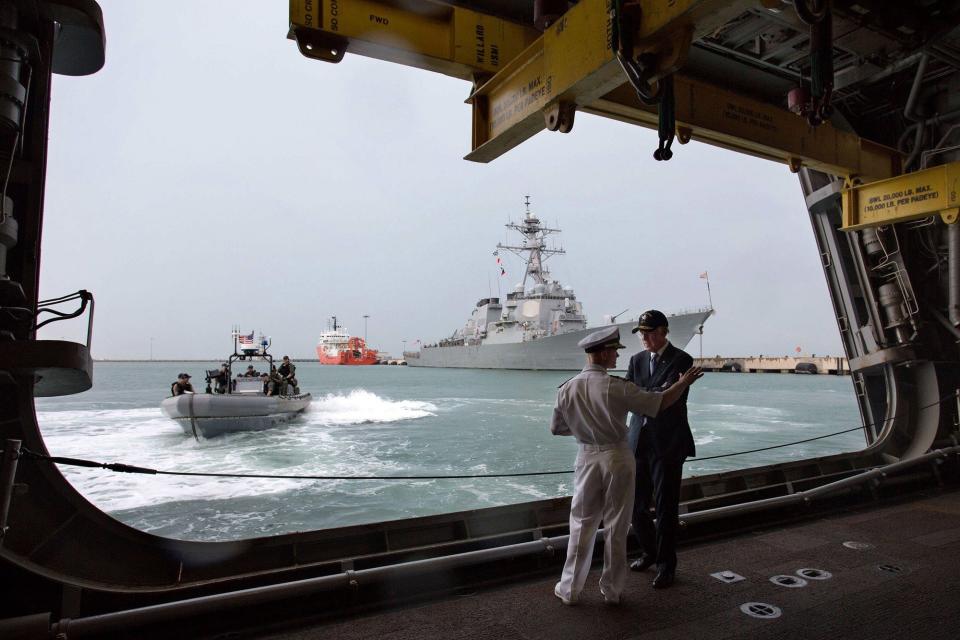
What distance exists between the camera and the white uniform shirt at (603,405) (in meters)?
2.63

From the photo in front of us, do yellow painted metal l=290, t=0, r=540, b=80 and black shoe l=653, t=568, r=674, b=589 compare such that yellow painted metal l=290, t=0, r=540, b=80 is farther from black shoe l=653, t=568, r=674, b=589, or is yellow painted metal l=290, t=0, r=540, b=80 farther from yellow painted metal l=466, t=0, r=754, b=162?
black shoe l=653, t=568, r=674, b=589

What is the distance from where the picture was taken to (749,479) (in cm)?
481

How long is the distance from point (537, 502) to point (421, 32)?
3338 mm

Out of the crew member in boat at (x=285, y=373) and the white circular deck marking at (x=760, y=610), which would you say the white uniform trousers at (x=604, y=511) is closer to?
the white circular deck marking at (x=760, y=610)

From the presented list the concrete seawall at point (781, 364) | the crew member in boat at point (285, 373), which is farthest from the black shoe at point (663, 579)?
the concrete seawall at point (781, 364)

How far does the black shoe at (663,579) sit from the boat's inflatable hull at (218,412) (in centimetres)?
1348

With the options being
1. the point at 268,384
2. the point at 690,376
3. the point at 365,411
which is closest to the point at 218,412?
the point at 268,384

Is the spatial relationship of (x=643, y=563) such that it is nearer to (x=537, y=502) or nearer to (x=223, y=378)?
(x=537, y=502)

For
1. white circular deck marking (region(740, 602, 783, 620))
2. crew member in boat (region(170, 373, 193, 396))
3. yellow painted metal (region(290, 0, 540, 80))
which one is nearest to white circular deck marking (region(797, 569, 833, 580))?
white circular deck marking (region(740, 602, 783, 620))

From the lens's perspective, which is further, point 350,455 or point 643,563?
point 350,455

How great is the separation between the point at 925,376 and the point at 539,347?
1576 inches

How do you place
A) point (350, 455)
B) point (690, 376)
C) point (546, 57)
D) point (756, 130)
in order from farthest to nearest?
Answer: point (350, 455) < point (756, 130) < point (546, 57) < point (690, 376)

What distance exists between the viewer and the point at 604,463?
2641mm

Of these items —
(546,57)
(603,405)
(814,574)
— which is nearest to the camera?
(603,405)
